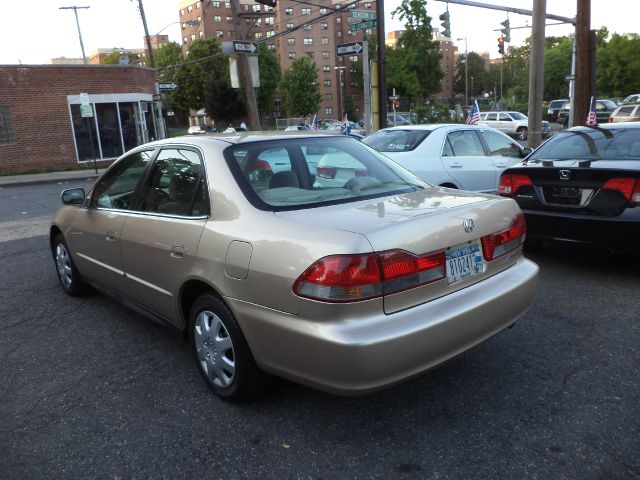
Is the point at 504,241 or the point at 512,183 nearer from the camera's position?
the point at 504,241

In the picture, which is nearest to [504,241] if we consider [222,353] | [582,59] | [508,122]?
[222,353]

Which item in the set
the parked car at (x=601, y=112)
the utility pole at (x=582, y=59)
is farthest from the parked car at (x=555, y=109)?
the utility pole at (x=582, y=59)

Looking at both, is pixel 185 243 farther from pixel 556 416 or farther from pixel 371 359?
pixel 556 416

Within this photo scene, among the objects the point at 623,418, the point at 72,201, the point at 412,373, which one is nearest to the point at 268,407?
the point at 412,373

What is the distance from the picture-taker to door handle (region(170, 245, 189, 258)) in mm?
3328

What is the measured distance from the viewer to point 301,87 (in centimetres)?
8175

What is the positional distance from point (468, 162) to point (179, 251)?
5.76 m

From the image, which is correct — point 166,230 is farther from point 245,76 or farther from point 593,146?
point 245,76

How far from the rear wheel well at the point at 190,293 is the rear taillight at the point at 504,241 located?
155 cm

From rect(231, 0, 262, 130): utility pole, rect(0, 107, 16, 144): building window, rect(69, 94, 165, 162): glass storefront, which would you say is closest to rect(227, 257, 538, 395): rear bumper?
rect(231, 0, 262, 130): utility pole

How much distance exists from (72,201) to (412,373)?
3.49 metres

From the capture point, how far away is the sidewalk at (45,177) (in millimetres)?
20875

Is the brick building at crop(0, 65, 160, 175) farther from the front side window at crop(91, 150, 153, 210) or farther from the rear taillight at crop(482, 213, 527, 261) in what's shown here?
the rear taillight at crop(482, 213, 527, 261)

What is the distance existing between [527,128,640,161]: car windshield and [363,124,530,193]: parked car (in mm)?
1698
